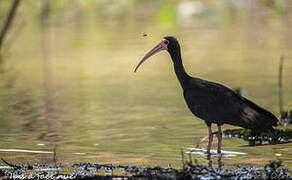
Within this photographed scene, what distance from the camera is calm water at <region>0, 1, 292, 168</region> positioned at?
11320mm

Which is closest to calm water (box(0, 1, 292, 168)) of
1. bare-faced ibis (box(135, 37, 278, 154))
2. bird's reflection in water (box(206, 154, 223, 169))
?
bird's reflection in water (box(206, 154, 223, 169))

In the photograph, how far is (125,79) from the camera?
19.4 meters

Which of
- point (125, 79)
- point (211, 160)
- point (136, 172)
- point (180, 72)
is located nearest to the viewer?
point (136, 172)

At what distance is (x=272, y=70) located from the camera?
19.6 m

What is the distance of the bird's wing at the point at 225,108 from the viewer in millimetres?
9953

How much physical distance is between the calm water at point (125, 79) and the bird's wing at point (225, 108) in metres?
0.48

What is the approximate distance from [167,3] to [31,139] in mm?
30264

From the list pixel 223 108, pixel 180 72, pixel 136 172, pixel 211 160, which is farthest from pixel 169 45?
pixel 136 172

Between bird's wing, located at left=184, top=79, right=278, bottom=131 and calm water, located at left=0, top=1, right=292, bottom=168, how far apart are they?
0.48 metres

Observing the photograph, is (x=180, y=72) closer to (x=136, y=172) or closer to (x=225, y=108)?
(x=225, y=108)

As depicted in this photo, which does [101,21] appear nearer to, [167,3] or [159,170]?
[167,3]

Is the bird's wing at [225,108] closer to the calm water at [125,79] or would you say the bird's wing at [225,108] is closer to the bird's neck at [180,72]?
the bird's neck at [180,72]

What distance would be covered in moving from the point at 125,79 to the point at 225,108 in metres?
9.35

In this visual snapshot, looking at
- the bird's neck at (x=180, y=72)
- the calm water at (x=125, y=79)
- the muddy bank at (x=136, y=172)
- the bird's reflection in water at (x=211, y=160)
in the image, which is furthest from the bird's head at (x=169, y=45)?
the muddy bank at (x=136, y=172)
